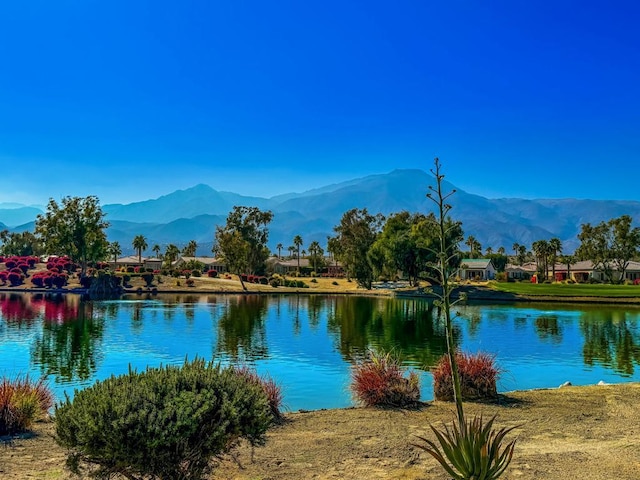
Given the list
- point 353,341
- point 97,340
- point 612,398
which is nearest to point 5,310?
point 97,340

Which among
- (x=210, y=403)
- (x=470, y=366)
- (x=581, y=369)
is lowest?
(x=581, y=369)

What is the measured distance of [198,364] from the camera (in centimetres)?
737

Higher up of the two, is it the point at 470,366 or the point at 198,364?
the point at 198,364

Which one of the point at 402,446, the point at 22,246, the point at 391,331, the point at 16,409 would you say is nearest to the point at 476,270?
the point at 391,331

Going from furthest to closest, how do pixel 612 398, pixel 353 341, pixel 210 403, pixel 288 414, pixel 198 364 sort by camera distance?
pixel 353 341 < pixel 612 398 < pixel 288 414 < pixel 198 364 < pixel 210 403

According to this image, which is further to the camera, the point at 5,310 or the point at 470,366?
the point at 5,310

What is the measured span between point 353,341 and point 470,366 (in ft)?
67.2

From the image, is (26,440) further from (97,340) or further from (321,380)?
(97,340)

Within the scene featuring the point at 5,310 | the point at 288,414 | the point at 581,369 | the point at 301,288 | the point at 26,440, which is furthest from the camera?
the point at 301,288

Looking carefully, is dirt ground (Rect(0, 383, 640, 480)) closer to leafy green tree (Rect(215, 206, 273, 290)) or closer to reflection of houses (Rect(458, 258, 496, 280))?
leafy green tree (Rect(215, 206, 273, 290))

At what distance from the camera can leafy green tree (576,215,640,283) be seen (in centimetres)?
10275

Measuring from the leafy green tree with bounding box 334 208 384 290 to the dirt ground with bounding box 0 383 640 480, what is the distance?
74694 mm

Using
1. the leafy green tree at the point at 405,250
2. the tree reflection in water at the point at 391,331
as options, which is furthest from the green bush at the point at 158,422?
the leafy green tree at the point at 405,250

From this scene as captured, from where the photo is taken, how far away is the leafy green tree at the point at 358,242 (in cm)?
9144
